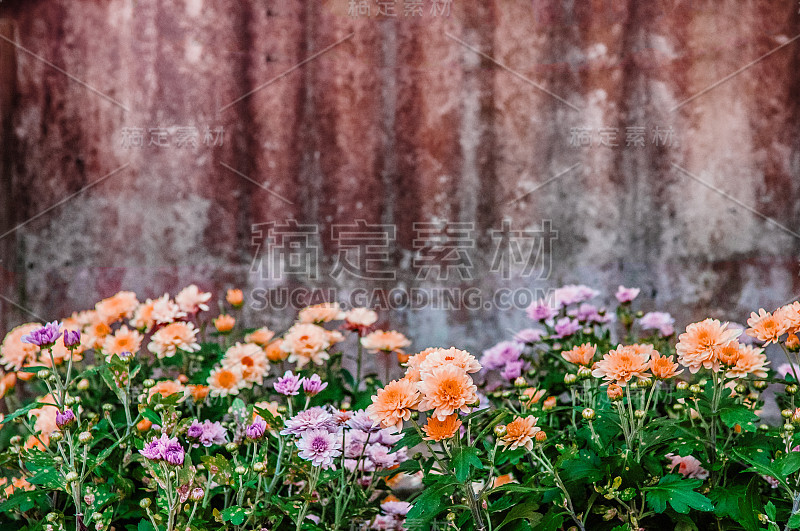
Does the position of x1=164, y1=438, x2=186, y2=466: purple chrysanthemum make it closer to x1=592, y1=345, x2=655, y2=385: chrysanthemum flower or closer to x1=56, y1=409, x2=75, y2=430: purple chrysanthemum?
x1=56, y1=409, x2=75, y2=430: purple chrysanthemum

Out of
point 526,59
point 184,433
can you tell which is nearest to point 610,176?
point 526,59

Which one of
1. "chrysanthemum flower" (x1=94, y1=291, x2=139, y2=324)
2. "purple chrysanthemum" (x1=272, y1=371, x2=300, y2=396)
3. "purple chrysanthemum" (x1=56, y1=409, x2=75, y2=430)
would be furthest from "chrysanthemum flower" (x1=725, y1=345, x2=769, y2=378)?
"chrysanthemum flower" (x1=94, y1=291, x2=139, y2=324)

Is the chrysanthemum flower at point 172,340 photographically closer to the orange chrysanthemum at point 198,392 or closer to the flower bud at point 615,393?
the orange chrysanthemum at point 198,392

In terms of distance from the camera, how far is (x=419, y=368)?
3.51 feet

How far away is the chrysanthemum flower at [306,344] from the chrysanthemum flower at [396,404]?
2.11 ft

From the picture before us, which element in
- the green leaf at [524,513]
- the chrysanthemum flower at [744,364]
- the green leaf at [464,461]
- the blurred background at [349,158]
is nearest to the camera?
the green leaf at [464,461]

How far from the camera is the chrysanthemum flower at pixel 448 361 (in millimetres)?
1030

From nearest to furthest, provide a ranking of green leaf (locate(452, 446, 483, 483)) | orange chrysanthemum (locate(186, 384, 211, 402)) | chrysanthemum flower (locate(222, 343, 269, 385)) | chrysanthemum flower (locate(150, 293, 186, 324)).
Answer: green leaf (locate(452, 446, 483, 483)) < orange chrysanthemum (locate(186, 384, 211, 402)) < chrysanthemum flower (locate(222, 343, 269, 385)) < chrysanthemum flower (locate(150, 293, 186, 324))

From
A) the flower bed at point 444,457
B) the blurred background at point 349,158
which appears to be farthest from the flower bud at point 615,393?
the blurred background at point 349,158

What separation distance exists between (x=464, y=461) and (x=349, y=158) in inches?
68.2

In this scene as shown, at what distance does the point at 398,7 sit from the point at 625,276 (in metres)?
1.37

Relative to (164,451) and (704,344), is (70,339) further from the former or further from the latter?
(704,344)

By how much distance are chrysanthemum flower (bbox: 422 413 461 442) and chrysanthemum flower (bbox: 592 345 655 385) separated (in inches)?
12.0

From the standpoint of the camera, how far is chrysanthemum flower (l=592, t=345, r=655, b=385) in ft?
3.65
